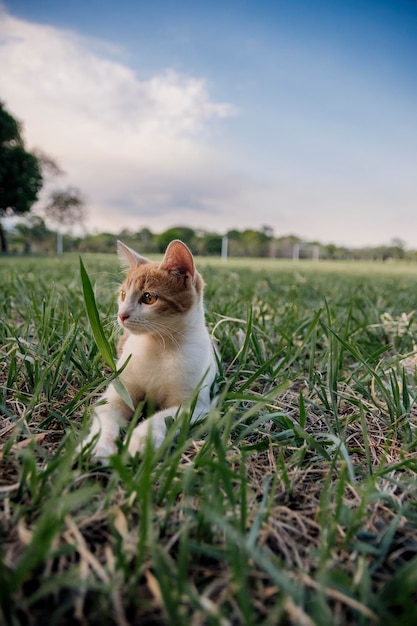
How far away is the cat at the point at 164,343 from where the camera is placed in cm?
124

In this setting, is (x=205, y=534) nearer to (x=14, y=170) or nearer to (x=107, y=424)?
(x=107, y=424)

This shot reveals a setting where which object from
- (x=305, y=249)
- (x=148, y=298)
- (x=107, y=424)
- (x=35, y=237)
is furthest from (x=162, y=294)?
(x=305, y=249)

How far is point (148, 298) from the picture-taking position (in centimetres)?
140

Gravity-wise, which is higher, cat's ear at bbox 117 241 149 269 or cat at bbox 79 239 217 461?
cat's ear at bbox 117 241 149 269

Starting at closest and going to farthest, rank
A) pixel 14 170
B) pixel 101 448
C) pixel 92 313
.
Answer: pixel 101 448 < pixel 92 313 < pixel 14 170

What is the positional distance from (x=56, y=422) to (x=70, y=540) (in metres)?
0.54

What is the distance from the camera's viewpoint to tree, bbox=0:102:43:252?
22812 mm

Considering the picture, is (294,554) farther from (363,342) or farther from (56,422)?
(363,342)

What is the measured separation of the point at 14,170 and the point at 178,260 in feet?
83.2

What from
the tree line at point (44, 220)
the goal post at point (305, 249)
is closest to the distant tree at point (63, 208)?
the tree line at point (44, 220)

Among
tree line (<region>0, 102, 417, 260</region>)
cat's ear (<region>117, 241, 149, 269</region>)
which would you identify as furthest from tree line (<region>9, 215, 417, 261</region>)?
cat's ear (<region>117, 241, 149, 269</region>)

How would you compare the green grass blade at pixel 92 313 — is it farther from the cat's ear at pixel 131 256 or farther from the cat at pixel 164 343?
the cat's ear at pixel 131 256

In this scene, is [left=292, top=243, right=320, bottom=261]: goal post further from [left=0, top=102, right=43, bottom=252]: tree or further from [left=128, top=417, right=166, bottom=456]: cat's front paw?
[left=128, top=417, right=166, bottom=456]: cat's front paw

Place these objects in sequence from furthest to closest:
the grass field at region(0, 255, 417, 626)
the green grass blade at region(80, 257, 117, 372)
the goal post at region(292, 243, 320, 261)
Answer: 1. the goal post at region(292, 243, 320, 261)
2. the green grass blade at region(80, 257, 117, 372)
3. the grass field at region(0, 255, 417, 626)
